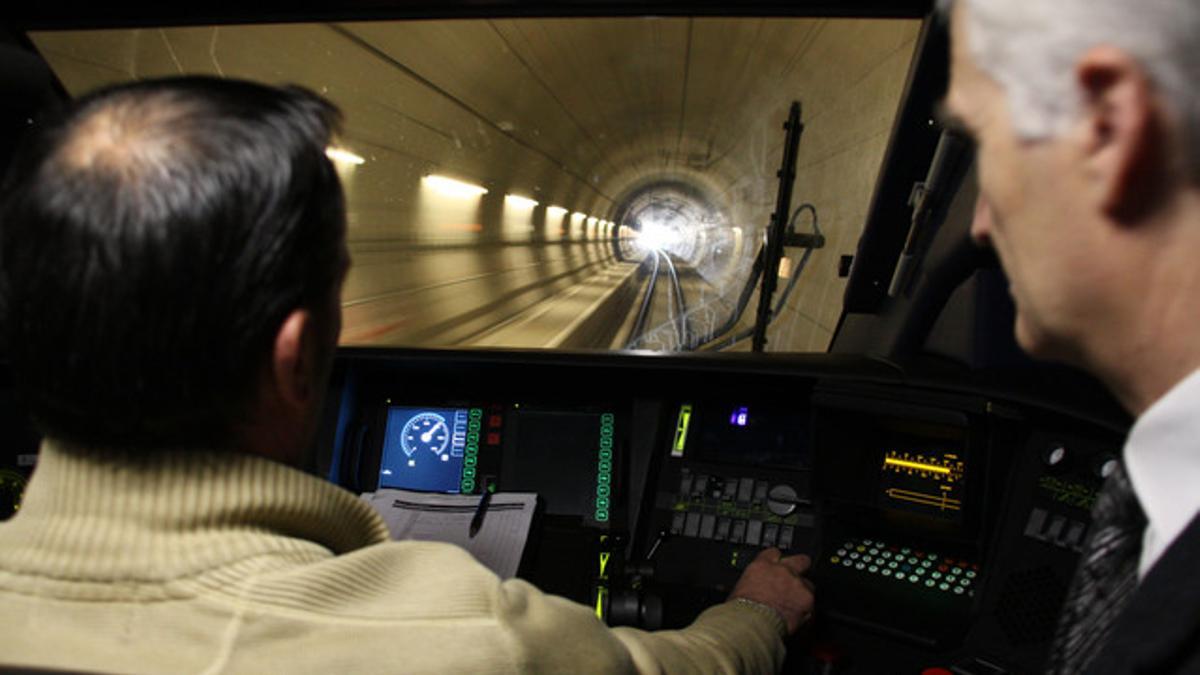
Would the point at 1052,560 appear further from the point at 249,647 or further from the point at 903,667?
the point at 249,647

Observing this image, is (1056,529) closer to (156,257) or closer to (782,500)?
(782,500)

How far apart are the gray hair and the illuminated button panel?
1.49 m

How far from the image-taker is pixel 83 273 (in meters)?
0.88

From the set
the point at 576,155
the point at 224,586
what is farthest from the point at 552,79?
the point at 224,586

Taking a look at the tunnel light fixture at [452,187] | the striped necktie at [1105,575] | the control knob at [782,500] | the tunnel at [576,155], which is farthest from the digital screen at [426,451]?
the striped necktie at [1105,575]

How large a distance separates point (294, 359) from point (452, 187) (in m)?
2.22

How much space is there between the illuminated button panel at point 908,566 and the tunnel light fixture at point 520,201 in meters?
1.65

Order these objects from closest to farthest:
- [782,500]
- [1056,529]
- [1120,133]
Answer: [1120,133], [1056,529], [782,500]

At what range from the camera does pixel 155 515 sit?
2.97ft

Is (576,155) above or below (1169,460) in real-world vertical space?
above

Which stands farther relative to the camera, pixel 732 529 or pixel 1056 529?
pixel 732 529

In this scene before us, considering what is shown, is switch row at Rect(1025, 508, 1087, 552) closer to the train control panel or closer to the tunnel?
the train control panel

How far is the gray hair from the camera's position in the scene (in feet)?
2.12

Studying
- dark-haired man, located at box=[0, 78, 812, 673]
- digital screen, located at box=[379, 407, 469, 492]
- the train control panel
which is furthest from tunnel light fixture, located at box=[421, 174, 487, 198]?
dark-haired man, located at box=[0, 78, 812, 673]
